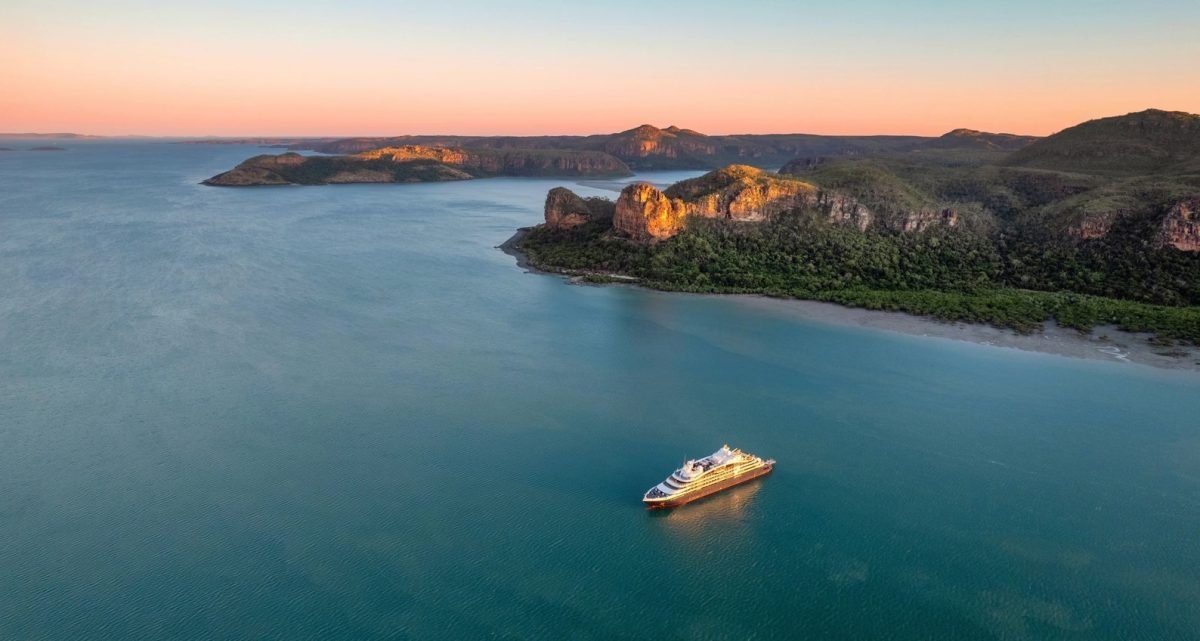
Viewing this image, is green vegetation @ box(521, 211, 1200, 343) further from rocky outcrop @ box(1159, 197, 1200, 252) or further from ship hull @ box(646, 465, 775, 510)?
ship hull @ box(646, 465, 775, 510)

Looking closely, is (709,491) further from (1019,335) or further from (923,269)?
(923,269)

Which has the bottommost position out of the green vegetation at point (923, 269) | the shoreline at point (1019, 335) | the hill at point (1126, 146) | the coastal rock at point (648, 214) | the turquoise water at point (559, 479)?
the turquoise water at point (559, 479)

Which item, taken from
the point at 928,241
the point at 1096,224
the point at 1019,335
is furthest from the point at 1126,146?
the point at 1019,335

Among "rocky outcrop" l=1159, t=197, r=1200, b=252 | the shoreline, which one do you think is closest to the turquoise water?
the shoreline

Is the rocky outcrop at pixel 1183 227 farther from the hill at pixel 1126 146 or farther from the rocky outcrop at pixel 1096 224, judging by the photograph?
the hill at pixel 1126 146

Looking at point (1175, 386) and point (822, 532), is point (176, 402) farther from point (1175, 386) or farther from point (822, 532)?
point (1175, 386)

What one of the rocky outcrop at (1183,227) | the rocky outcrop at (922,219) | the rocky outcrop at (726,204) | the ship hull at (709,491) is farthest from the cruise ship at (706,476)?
the rocky outcrop at (922,219)

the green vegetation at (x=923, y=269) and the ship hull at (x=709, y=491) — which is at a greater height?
the green vegetation at (x=923, y=269)
